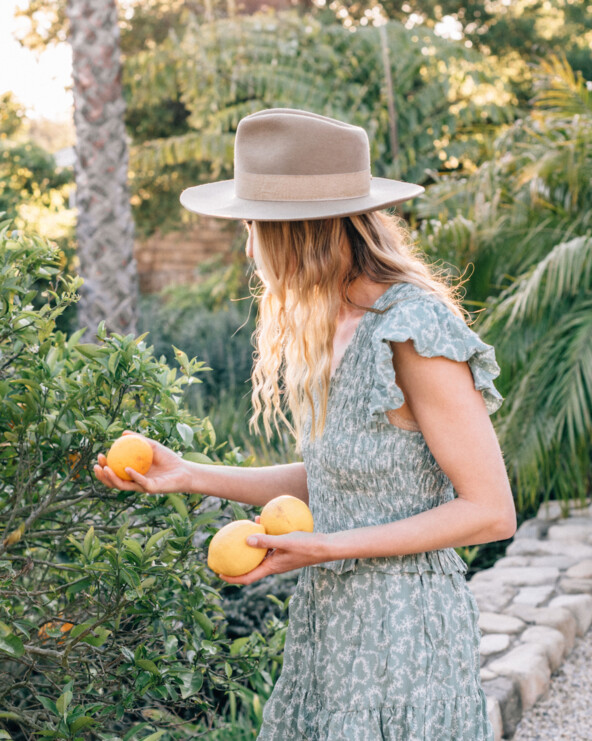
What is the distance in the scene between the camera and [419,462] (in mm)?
1537

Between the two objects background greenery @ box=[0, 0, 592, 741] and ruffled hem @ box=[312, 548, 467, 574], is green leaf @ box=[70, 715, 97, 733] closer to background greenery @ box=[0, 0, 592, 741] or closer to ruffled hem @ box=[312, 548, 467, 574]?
background greenery @ box=[0, 0, 592, 741]

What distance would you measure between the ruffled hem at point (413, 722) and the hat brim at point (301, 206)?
0.96 m

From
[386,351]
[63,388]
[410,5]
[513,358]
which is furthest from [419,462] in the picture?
[410,5]

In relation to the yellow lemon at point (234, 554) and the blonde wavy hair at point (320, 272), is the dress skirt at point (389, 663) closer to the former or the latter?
the yellow lemon at point (234, 554)

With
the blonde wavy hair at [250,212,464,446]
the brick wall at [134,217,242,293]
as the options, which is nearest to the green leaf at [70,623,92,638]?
the blonde wavy hair at [250,212,464,446]

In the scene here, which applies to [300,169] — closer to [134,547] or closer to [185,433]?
[185,433]

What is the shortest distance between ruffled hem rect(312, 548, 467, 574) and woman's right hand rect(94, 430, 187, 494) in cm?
39

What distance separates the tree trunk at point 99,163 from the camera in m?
5.90

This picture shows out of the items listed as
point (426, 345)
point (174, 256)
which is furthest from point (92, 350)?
point (174, 256)

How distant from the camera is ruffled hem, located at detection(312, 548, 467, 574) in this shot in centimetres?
156

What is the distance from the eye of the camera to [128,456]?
165cm

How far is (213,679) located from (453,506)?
0.94m

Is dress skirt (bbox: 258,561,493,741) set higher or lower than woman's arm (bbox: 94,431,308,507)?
lower

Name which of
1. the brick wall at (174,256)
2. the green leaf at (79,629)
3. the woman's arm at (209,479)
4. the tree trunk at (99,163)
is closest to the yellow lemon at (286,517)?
the woman's arm at (209,479)
